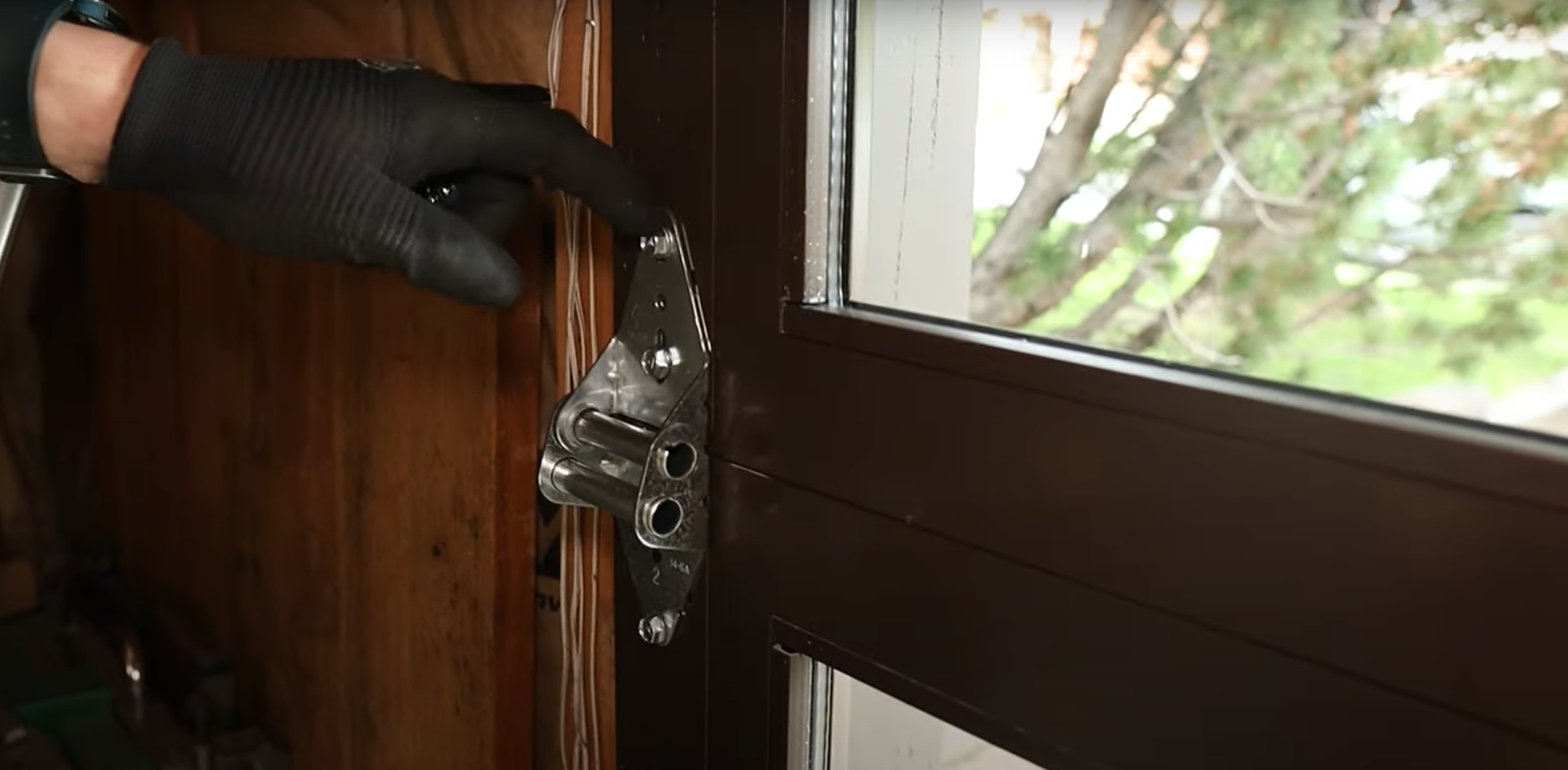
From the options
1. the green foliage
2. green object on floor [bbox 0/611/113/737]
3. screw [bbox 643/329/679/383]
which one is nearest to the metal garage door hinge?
screw [bbox 643/329/679/383]

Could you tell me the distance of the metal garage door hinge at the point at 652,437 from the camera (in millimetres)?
814

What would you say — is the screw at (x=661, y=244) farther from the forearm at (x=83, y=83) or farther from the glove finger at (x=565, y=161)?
the forearm at (x=83, y=83)

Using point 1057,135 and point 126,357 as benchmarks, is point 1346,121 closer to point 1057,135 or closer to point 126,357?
point 1057,135

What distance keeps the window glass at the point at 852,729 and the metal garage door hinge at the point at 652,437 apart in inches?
4.5

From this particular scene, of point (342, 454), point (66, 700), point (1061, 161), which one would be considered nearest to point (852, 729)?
point (1061, 161)

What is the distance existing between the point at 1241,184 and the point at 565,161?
1.32ft

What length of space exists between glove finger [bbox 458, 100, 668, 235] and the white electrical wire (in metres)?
0.12

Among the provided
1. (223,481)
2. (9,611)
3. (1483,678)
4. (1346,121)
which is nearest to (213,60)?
(1346,121)

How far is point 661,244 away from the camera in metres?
0.84

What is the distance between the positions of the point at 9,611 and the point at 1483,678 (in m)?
2.14

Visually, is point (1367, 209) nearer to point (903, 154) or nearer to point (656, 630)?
point (903, 154)

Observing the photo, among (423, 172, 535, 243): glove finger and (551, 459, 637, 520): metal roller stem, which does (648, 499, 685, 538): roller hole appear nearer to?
(551, 459, 637, 520): metal roller stem

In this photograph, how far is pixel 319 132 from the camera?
0.68 metres

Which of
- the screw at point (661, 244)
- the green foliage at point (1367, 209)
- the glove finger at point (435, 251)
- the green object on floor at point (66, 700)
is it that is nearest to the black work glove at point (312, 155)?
the glove finger at point (435, 251)
